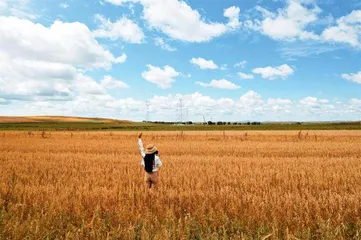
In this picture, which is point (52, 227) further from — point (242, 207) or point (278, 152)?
point (278, 152)

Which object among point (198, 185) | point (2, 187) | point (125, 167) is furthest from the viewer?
point (125, 167)

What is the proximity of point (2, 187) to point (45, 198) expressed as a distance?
90.9 inches

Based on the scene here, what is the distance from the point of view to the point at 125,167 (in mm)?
16281

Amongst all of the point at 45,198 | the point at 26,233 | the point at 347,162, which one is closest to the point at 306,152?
the point at 347,162

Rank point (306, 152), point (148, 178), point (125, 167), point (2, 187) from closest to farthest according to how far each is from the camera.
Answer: point (148, 178) → point (2, 187) → point (125, 167) → point (306, 152)

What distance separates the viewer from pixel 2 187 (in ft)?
33.5

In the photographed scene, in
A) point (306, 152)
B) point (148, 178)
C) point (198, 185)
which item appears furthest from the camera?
point (306, 152)

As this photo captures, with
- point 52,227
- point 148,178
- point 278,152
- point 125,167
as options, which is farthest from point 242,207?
point 278,152

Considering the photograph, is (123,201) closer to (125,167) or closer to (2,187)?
(2,187)

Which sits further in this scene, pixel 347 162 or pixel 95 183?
pixel 347 162

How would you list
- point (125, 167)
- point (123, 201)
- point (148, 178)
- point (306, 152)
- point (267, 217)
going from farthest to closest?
point (306, 152), point (125, 167), point (148, 178), point (123, 201), point (267, 217)

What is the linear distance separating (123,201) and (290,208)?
444 centimetres

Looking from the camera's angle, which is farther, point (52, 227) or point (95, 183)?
point (95, 183)

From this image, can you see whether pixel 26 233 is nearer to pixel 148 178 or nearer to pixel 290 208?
pixel 148 178
